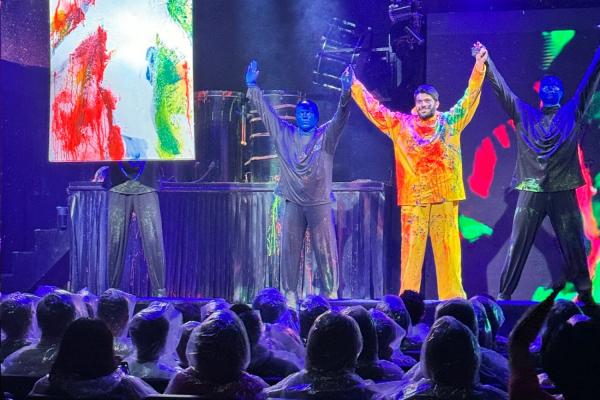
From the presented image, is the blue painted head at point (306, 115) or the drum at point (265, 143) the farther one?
the drum at point (265, 143)

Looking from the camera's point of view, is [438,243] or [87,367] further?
[438,243]

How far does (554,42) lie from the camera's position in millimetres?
6727

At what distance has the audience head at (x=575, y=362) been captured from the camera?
1936mm

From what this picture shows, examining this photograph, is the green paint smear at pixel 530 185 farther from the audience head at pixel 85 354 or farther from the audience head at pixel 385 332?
the audience head at pixel 85 354

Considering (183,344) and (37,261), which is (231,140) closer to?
(37,261)

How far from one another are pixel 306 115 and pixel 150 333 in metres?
3.22

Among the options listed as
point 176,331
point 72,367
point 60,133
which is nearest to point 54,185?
point 60,133

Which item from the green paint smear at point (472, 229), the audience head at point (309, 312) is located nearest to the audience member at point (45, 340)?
the audience head at point (309, 312)

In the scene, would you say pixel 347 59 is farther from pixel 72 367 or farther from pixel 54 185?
pixel 72 367

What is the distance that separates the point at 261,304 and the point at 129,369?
1012mm

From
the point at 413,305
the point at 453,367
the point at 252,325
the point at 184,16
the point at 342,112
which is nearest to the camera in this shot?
the point at 453,367

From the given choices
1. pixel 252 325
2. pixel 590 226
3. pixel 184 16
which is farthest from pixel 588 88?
pixel 252 325

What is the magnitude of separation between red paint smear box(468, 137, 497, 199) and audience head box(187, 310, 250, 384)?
4.56 metres

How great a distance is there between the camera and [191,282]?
679 cm
